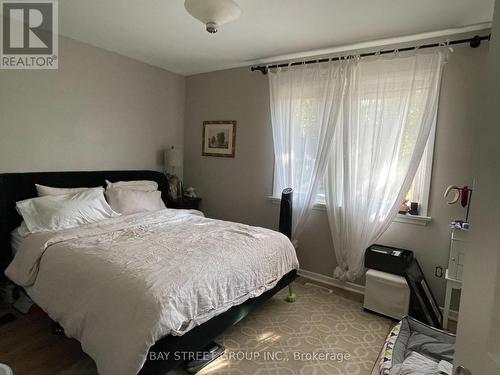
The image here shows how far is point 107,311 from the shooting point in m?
1.58

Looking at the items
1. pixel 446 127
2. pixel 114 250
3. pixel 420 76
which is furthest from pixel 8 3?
pixel 446 127

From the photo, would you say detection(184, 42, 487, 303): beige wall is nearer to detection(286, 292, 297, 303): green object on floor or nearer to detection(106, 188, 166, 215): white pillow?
detection(286, 292, 297, 303): green object on floor

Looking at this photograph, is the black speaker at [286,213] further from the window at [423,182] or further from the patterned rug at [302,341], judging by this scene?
the window at [423,182]

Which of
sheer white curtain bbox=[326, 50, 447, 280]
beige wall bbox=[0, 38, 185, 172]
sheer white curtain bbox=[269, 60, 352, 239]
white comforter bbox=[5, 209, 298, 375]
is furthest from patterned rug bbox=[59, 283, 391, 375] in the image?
beige wall bbox=[0, 38, 185, 172]

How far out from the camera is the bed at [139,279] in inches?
59.9

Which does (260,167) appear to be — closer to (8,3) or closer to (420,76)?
(420,76)

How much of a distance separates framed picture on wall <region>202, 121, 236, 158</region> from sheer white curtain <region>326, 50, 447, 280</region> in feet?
4.79

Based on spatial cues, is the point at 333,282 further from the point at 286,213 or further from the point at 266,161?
the point at 266,161

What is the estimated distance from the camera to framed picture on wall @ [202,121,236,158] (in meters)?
3.98

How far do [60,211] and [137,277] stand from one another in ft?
4.65

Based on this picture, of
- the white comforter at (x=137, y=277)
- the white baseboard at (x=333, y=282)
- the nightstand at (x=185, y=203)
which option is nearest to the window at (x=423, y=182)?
the white baseboard at (x=333, y=282)

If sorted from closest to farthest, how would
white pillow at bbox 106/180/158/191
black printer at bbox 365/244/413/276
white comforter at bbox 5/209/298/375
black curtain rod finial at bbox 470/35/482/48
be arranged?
white comforter at bbox 5/209/298/375, black curtain rod finial at bbox 470/35/482/48, black printer at bbox 365/244/413/276, white pillow at bbox 106/180/158/191

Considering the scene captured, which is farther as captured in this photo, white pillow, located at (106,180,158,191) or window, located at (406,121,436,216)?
white pillow, located at (106,180,158,191)

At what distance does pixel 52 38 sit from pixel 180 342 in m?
3.24
